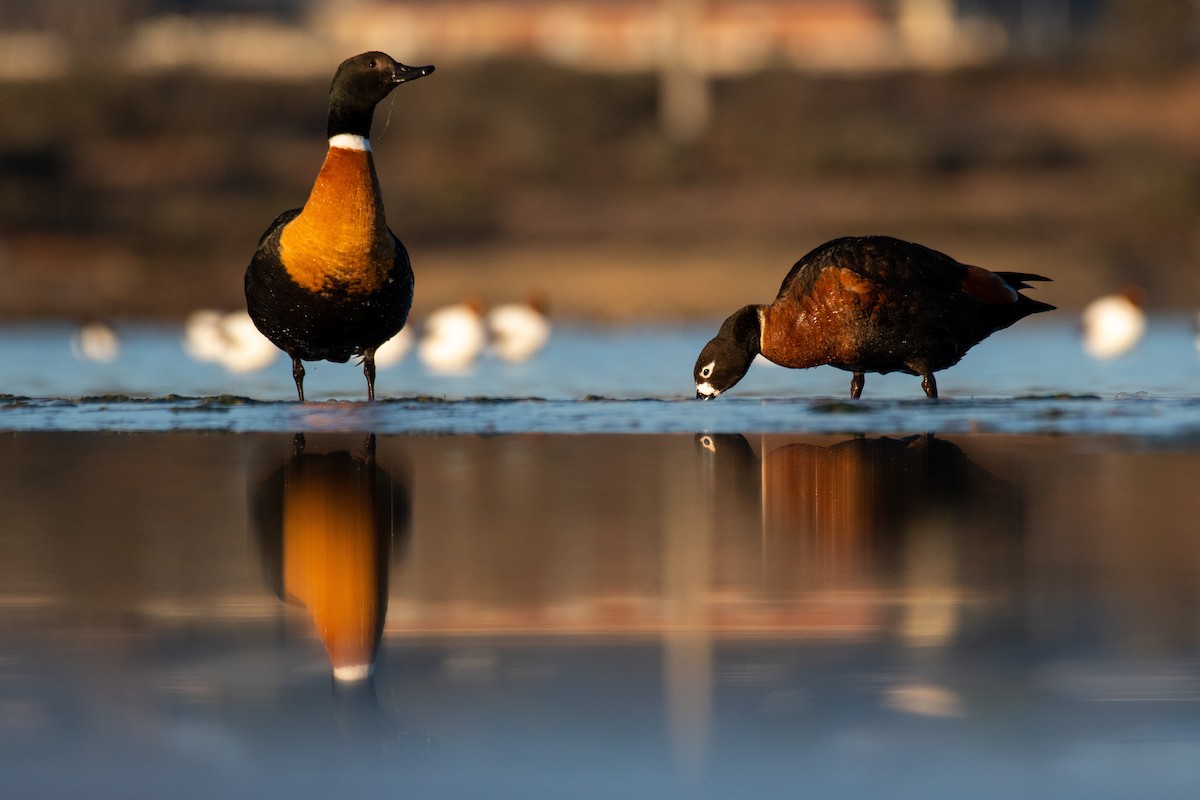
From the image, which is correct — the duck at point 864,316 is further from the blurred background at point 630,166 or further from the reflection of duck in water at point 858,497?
the blurred background at point 630,166

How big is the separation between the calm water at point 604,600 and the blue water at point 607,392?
0.21ft

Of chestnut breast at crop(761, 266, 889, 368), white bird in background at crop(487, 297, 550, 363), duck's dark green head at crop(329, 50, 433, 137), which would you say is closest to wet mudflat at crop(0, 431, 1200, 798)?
chestnut breast at crop(761, 266, 889, 368)

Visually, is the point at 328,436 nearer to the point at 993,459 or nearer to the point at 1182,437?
the point at 993,459

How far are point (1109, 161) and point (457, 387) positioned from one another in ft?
54.6

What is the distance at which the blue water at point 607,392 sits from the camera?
942 cm

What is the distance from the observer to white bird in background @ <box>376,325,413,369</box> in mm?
16922

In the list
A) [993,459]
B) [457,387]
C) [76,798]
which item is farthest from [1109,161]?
[76,798]

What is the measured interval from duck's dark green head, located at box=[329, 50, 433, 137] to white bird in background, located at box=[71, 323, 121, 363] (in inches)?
299

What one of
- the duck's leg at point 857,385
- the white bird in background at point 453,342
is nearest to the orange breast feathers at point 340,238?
the duck's leg at point 857,385

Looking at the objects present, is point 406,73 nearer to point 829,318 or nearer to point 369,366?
point 369,366

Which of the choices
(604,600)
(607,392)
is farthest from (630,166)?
(604,600)

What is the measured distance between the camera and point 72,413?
33.5 ft

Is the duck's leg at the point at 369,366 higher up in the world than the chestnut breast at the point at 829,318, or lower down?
lower down

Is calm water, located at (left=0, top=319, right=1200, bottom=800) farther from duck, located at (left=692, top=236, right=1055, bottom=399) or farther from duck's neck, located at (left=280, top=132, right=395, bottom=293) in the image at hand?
duck's neck, located at (left=280, top=132, right=395, bottom=293)
